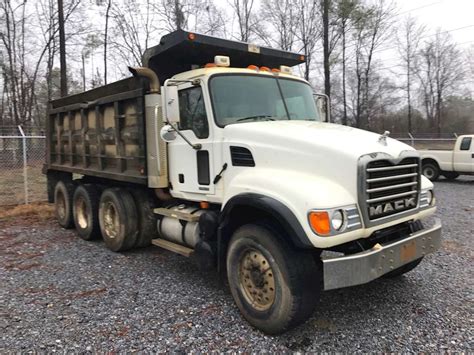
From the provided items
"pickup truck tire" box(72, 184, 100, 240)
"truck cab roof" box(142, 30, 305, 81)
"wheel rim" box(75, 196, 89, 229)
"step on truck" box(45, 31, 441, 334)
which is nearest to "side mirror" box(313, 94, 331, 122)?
"step on truck" box(45, 31, 441, 334)

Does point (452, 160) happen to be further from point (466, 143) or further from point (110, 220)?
point (110, 220)

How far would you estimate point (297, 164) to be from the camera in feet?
11.8

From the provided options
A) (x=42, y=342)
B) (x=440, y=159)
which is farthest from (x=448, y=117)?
(x=42, y=342)

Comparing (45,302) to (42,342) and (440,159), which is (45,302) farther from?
(440,159)

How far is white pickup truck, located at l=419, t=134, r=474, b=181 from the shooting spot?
13438mm

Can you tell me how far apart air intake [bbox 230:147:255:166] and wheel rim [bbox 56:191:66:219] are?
5223mm

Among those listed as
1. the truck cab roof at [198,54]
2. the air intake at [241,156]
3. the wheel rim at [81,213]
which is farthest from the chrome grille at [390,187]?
the wheel rim at [81,213]

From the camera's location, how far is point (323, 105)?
5.57 meters

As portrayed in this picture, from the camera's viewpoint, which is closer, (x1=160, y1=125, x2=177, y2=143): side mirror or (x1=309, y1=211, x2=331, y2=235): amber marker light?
(x1=309, y1=211, x2=331, y2=235): amber marker light

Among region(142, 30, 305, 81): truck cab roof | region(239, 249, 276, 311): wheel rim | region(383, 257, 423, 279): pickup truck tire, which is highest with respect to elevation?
region(142, 30, 305, 81): truck cab roof

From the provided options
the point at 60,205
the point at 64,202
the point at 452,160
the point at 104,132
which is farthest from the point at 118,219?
the point at 452,160

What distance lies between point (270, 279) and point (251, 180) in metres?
0.96

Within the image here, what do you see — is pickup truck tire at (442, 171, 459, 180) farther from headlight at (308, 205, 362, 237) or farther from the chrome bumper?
headlight at (308, 205, 362, 237)

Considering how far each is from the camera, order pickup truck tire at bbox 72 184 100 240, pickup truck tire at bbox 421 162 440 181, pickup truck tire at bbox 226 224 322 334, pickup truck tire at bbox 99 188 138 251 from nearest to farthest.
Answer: pickup truck tire at bbox 226 224 322 334 < pickup truck tire at bbox 99 188 138 251 < pickup truck tire at bbox 72 184 100 240 < pickup truck tire at bbox 421 162 440 181
